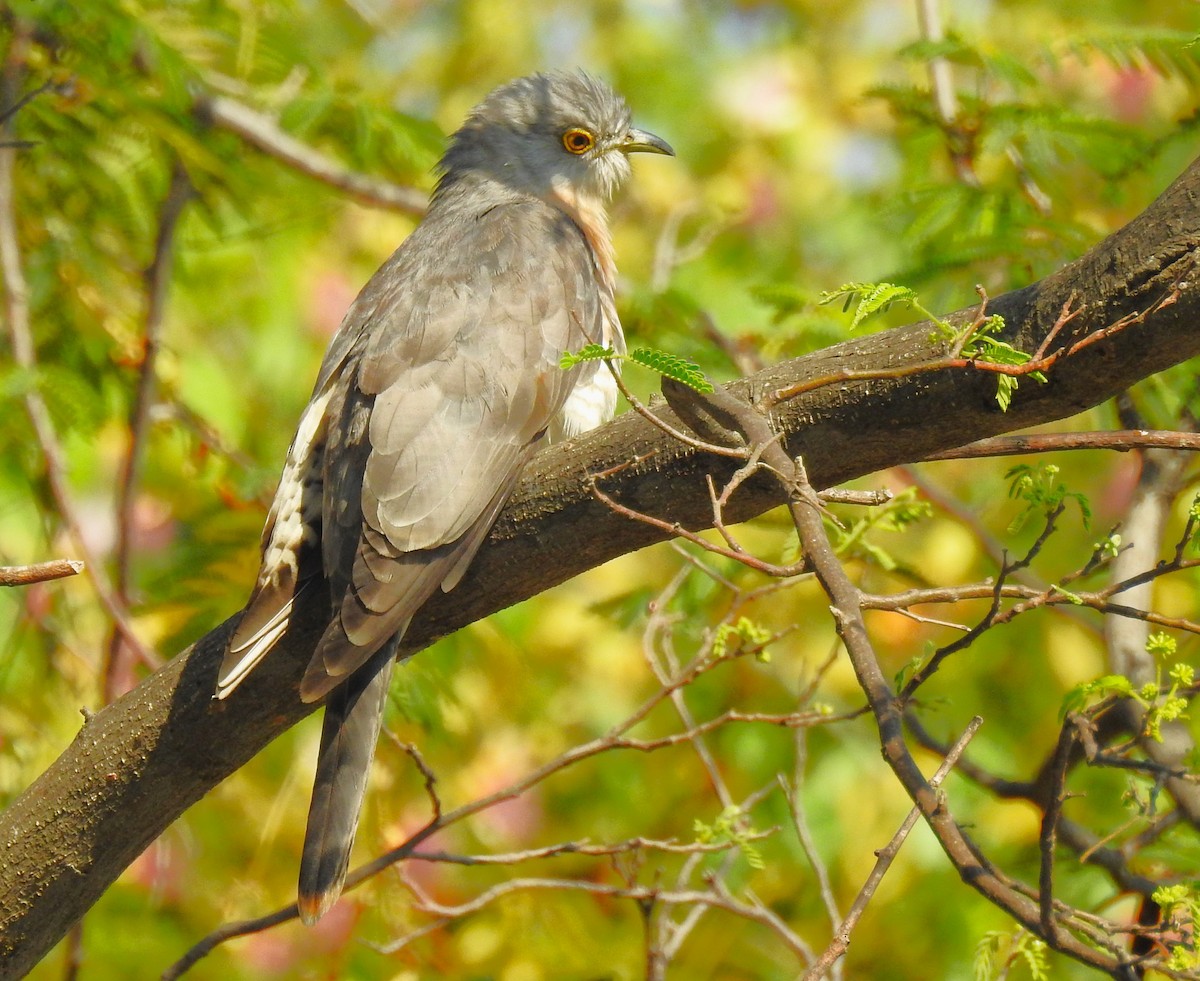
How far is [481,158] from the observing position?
484cm

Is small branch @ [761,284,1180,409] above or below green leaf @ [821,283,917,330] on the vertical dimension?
below

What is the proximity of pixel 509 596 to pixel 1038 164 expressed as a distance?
2596 mm

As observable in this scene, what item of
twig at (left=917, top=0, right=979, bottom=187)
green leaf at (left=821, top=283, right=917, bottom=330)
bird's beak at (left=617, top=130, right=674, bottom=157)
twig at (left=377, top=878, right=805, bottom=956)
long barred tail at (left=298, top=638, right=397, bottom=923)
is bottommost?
twig at (left=377, top=878, right=805, bottom=956)

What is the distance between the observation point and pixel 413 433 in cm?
318

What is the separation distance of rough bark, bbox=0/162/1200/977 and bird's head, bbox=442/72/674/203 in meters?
2.34

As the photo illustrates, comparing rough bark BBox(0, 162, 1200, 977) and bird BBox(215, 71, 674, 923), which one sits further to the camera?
bird BBox(215, 71, 674, 923)

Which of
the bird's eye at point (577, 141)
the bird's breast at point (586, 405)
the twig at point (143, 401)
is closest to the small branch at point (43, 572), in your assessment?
the bird's breast at point (586, 405)

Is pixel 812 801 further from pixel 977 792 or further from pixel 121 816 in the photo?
pixel 121 816

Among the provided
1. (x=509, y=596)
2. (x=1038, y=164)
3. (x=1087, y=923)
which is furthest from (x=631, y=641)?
(x=1087, y=923)

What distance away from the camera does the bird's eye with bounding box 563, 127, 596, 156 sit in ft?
15.9

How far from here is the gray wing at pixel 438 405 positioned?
281 centimetres

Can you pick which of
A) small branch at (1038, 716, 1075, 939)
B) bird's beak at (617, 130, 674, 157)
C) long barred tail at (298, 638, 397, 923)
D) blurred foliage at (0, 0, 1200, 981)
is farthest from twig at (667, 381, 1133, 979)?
bird's beak at (617, 130, 674, 157)

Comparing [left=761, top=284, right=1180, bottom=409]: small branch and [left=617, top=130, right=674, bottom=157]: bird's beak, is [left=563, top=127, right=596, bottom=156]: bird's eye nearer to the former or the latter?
[left=617, top=130, right=674, bottom=157]: bird's beak

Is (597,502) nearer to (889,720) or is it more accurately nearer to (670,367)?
(670,367)
